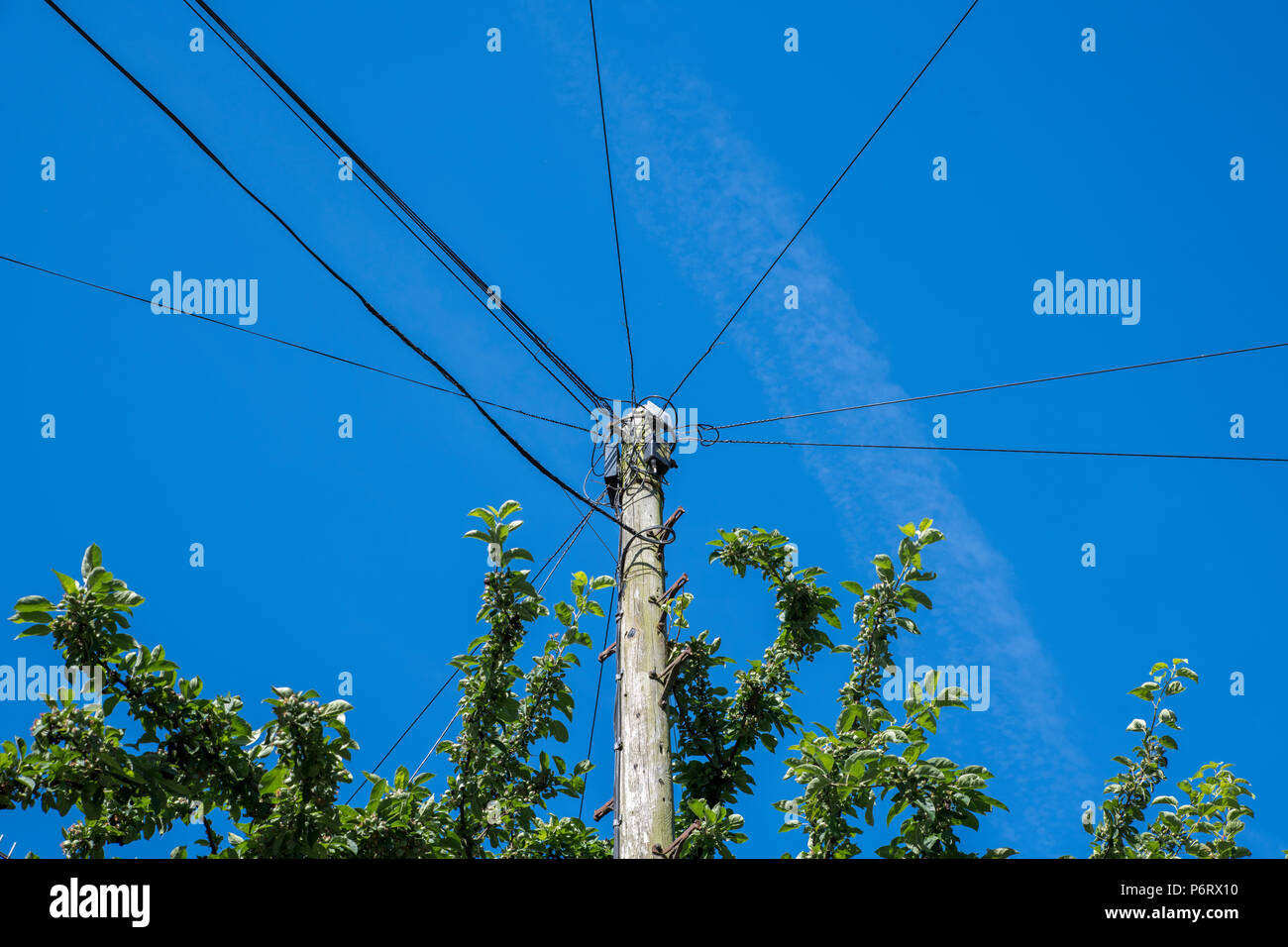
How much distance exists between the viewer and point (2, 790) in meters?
4.29

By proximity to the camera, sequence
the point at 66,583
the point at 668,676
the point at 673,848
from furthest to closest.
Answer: the point at 668,676, the point at 673,848, the point at 66,583

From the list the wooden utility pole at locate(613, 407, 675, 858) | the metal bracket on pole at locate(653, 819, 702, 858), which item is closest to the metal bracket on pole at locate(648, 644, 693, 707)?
the wooden utility pole at locate(613, 407, 675, 858)

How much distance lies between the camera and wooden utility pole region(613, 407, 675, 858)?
5.68 meters

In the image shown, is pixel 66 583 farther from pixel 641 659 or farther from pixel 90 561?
pixel 641 659

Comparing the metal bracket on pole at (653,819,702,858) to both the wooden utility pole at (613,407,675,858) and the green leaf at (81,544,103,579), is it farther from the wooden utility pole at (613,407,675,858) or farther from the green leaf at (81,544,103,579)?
the green leaf at (81,544,103,579)
